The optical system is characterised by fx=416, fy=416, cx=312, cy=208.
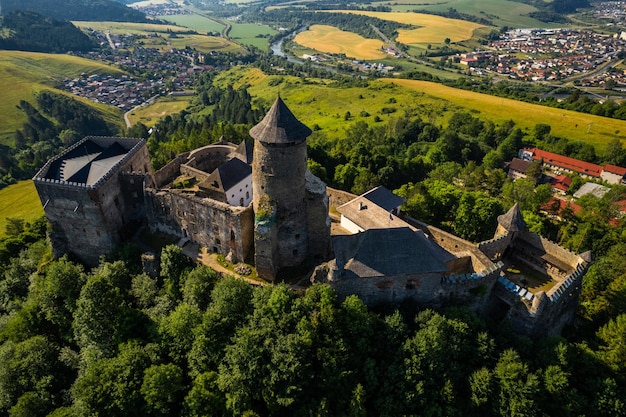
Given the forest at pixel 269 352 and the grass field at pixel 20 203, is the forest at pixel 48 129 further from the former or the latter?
the forest at pixel 269 352

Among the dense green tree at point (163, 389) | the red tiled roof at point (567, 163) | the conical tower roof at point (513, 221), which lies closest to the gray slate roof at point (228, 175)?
the dense green tree at point (163, 389)

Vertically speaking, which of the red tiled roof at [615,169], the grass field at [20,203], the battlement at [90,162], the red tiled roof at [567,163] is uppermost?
the battlement at [90,162]

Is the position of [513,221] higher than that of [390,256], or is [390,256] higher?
[390,256]

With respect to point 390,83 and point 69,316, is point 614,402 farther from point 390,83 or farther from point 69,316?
point 390,83

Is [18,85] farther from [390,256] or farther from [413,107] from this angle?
[390,256]

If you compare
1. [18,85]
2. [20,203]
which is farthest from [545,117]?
[18,85]

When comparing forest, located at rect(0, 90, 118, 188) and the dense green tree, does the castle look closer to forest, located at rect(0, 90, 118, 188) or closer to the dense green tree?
the dense green tree
